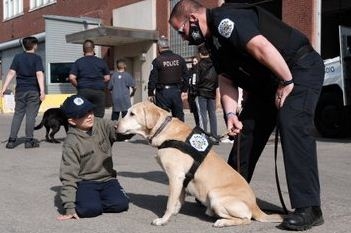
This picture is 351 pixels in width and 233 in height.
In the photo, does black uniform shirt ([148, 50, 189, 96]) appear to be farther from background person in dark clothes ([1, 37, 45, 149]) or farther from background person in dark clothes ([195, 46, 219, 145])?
background person in dark clothes ([1, 37, 45, 149])

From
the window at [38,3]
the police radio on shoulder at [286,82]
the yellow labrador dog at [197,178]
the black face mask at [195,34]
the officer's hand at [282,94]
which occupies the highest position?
the window at [38,3]

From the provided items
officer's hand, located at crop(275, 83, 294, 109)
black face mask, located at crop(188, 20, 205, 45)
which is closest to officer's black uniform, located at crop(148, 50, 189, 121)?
black face mask, located at crop(188, 20, 205, 45)

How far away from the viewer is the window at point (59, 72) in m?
31.7

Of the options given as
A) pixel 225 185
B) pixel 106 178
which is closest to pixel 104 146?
pixel 106 178

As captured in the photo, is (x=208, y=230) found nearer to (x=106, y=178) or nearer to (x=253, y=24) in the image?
(x=106, y=178)

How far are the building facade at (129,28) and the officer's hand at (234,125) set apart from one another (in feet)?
45.2

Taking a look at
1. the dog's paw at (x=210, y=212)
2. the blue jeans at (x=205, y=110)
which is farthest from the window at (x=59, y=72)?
the dog's paw at (x=210, y=212)

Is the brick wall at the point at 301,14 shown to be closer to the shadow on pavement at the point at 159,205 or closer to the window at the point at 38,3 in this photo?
the shadow on pavement at the point at 159,205

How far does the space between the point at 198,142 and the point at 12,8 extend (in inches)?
1646

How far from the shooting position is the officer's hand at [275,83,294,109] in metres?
4.47

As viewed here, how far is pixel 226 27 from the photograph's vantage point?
4.33 meters

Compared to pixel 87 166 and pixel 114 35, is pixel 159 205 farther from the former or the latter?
pixel 114 35

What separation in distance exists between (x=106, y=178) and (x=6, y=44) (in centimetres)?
3795

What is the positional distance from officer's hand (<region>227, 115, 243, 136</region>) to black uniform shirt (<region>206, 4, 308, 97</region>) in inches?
11.1
